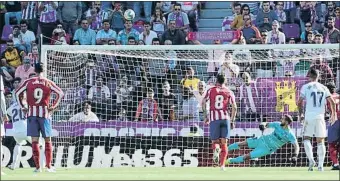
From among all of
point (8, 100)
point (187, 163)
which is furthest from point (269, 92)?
point (8, 100)

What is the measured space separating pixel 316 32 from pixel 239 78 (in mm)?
3151

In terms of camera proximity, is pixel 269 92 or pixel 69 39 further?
pixel 69 39

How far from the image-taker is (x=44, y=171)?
61.8 feet

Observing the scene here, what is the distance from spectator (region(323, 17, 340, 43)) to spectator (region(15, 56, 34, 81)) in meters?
7.27

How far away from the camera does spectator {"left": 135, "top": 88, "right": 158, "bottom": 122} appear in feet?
76.5

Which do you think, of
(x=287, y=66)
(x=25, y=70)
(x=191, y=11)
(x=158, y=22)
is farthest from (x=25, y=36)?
(x=287, y=66)

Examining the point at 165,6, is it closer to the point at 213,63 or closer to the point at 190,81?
the point at 213,63

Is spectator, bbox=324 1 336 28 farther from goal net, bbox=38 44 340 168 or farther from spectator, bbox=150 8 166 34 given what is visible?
spectator, bbox=150 8 166 34

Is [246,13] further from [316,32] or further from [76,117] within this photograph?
[76,117]

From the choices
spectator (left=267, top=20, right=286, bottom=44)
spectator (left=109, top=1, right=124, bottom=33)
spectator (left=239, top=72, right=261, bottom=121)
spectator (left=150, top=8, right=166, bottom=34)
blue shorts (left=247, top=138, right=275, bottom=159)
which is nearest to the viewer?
blue shorts (left=247, top=138, right=275, bottom=159)

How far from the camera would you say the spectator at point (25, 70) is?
26.0m

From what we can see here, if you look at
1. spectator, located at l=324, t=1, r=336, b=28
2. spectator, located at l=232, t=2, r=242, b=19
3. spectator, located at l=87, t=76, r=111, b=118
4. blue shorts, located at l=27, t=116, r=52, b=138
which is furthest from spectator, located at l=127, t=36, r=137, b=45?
blue shorts, located at l=27, t=116, r=52, b=138

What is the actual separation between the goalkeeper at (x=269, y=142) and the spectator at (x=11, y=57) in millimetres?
7350

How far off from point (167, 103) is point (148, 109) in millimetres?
454
